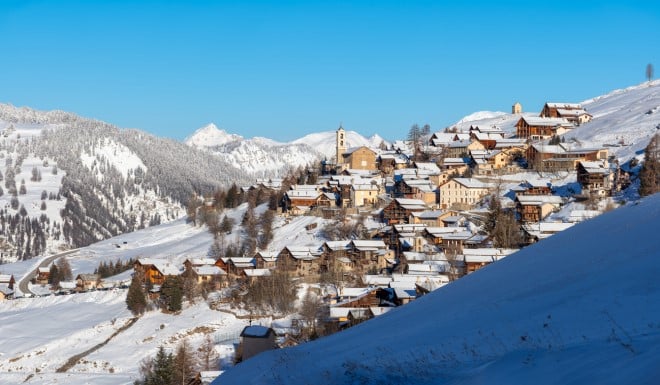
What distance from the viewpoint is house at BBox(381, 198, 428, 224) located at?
65.0 m

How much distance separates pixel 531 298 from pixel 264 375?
14.8 ft

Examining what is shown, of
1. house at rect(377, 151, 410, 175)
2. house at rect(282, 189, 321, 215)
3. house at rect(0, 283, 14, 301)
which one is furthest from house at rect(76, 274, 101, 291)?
house at rect(377, 151, 410, 175)

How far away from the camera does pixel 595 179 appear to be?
60281 mm

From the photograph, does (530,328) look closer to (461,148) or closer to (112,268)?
(112,268)

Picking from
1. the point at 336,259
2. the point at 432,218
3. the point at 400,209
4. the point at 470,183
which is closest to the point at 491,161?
the point at 470,183

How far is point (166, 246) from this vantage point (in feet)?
271

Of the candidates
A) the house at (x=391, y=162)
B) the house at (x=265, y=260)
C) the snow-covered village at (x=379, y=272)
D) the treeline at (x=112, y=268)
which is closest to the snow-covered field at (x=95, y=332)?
the snow-covered village at (x=379, y=272)

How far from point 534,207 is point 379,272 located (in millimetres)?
13978

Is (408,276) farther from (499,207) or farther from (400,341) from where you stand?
(400,341)

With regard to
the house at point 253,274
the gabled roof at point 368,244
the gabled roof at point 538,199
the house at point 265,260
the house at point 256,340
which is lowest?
the house at point 253,274

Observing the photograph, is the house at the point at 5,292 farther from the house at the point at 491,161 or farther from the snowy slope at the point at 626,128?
the snowy slope at the point at 626,128

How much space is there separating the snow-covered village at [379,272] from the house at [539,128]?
0.30 meters

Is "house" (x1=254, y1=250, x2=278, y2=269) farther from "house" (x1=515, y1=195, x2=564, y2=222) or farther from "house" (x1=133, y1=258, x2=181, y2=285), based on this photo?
"house" (x1=515, y1=195, x2=564, y2=222)

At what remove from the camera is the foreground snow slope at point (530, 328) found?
7.67 m
